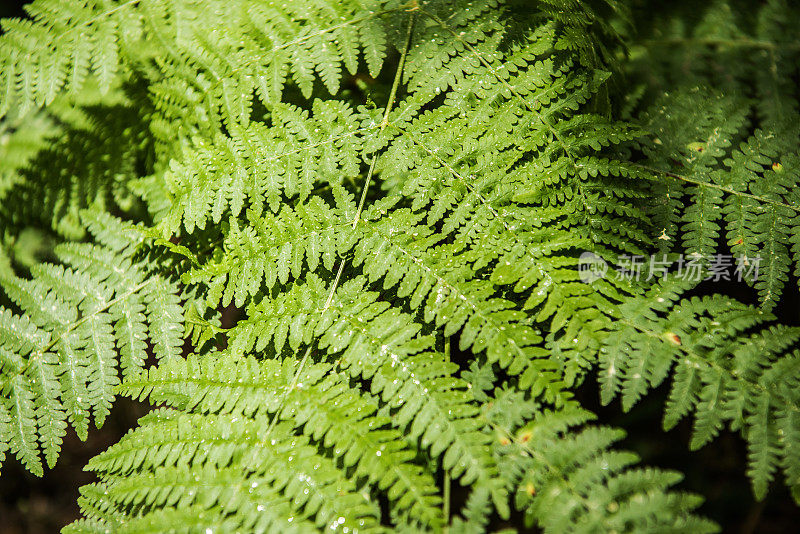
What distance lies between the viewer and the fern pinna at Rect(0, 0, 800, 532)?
60.7 inches

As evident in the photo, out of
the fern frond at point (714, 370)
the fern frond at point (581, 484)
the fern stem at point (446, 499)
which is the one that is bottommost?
the fern stem at point (446, 499)

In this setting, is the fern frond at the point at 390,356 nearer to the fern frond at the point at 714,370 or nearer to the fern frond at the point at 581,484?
the fern frond at the point at 581,484

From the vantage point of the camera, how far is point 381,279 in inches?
78.8

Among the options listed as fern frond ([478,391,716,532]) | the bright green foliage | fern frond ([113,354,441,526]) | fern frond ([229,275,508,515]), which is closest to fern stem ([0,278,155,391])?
the bright green foliage

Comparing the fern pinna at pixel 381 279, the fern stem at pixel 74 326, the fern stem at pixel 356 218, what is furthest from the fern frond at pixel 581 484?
the fern stem at pixel 74 326

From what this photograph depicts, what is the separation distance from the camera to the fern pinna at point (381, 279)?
1542 mm

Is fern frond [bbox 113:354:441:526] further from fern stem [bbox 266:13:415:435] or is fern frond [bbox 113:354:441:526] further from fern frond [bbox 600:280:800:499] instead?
fern frond [bbox 600:280:800:499]

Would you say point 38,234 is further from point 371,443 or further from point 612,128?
point 612,128

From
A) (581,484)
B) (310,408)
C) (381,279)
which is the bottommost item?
(581,484)

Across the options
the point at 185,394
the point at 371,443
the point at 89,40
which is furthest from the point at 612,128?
the point at 89,40

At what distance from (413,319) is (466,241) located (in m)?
0.36

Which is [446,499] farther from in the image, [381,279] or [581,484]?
[381,279]

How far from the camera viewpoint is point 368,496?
64.0 inches

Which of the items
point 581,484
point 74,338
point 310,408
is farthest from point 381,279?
point 74,338
